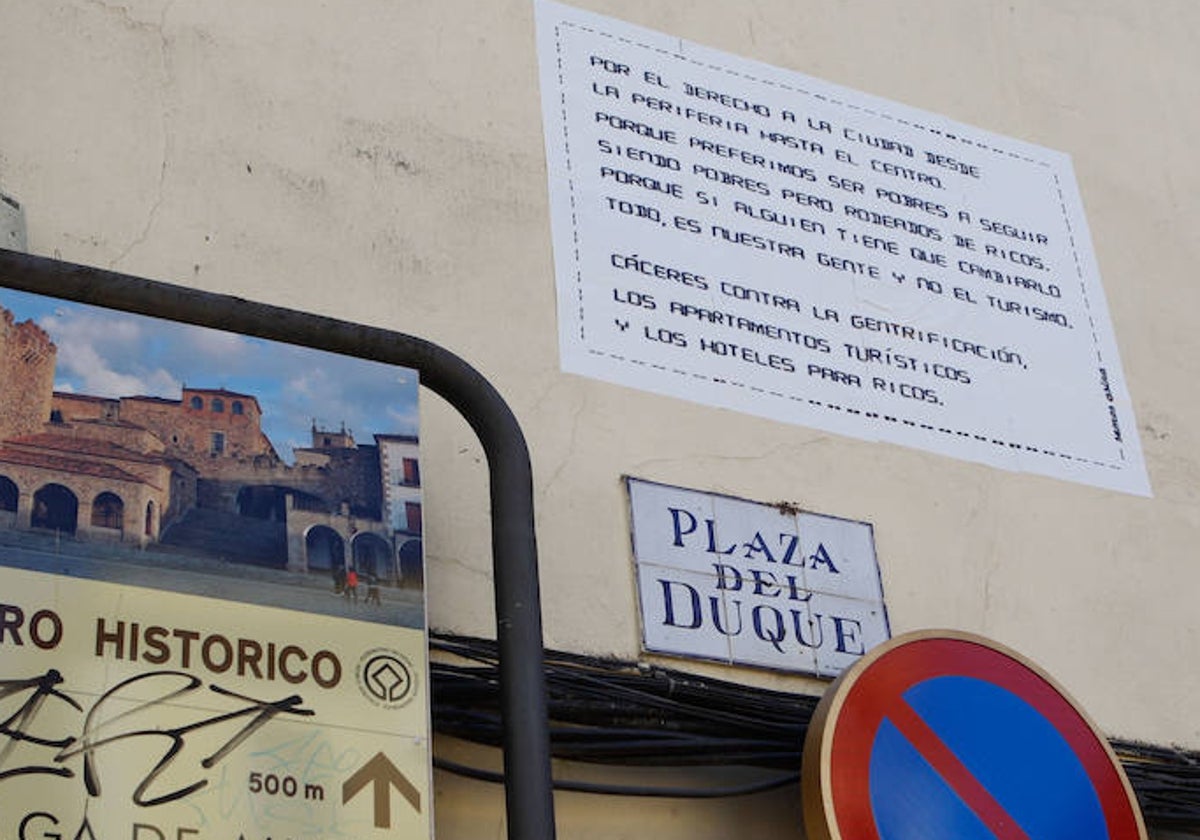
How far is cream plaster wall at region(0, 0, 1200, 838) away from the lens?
13.1ft

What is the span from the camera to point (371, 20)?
15.1 feet

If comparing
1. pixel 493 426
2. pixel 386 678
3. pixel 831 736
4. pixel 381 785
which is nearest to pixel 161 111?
pixel 493 426

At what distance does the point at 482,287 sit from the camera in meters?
4.31

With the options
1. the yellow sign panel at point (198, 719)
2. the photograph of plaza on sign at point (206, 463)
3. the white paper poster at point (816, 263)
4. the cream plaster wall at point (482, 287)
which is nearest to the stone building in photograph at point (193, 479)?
the photograph of plaza on sign at point (206, 463)

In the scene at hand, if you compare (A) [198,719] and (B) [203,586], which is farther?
(B) [203,586]

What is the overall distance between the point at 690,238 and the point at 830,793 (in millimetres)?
1476

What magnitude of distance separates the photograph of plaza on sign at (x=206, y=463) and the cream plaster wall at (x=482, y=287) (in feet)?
1.12

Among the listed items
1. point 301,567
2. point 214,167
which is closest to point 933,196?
point 214,167

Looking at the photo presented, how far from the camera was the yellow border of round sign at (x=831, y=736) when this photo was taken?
366 cm

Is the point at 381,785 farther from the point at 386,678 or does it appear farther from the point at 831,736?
the point at 831,736

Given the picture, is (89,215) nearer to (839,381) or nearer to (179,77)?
(179,77)

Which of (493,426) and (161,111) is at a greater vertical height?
(161,111)

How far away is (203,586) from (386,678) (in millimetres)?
339

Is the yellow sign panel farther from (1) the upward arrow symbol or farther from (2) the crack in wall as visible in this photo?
(2) the crack in wall
